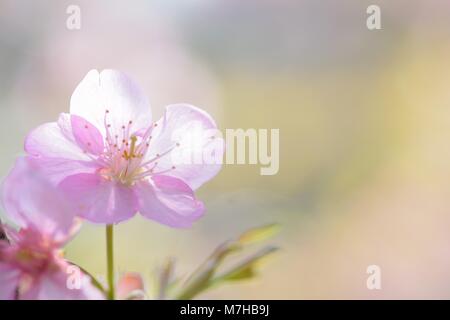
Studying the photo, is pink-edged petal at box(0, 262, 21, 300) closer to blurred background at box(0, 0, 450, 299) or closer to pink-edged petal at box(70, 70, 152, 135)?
pink-edged petal at box(70, 70, 152, 135)

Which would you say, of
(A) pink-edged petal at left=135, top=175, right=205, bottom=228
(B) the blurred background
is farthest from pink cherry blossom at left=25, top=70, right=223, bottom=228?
(B) the blurred background

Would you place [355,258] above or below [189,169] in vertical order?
below

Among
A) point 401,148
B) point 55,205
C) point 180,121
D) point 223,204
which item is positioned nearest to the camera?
point 55,205

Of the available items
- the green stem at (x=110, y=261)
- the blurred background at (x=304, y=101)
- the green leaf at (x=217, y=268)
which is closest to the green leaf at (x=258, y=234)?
the green leaf at (x=217, y=268)

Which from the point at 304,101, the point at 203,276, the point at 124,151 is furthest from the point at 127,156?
the point at 304,101

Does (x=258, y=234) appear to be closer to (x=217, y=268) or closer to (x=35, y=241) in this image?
(x=217, y=268)

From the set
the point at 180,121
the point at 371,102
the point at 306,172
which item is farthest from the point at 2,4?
the point at 180,121
